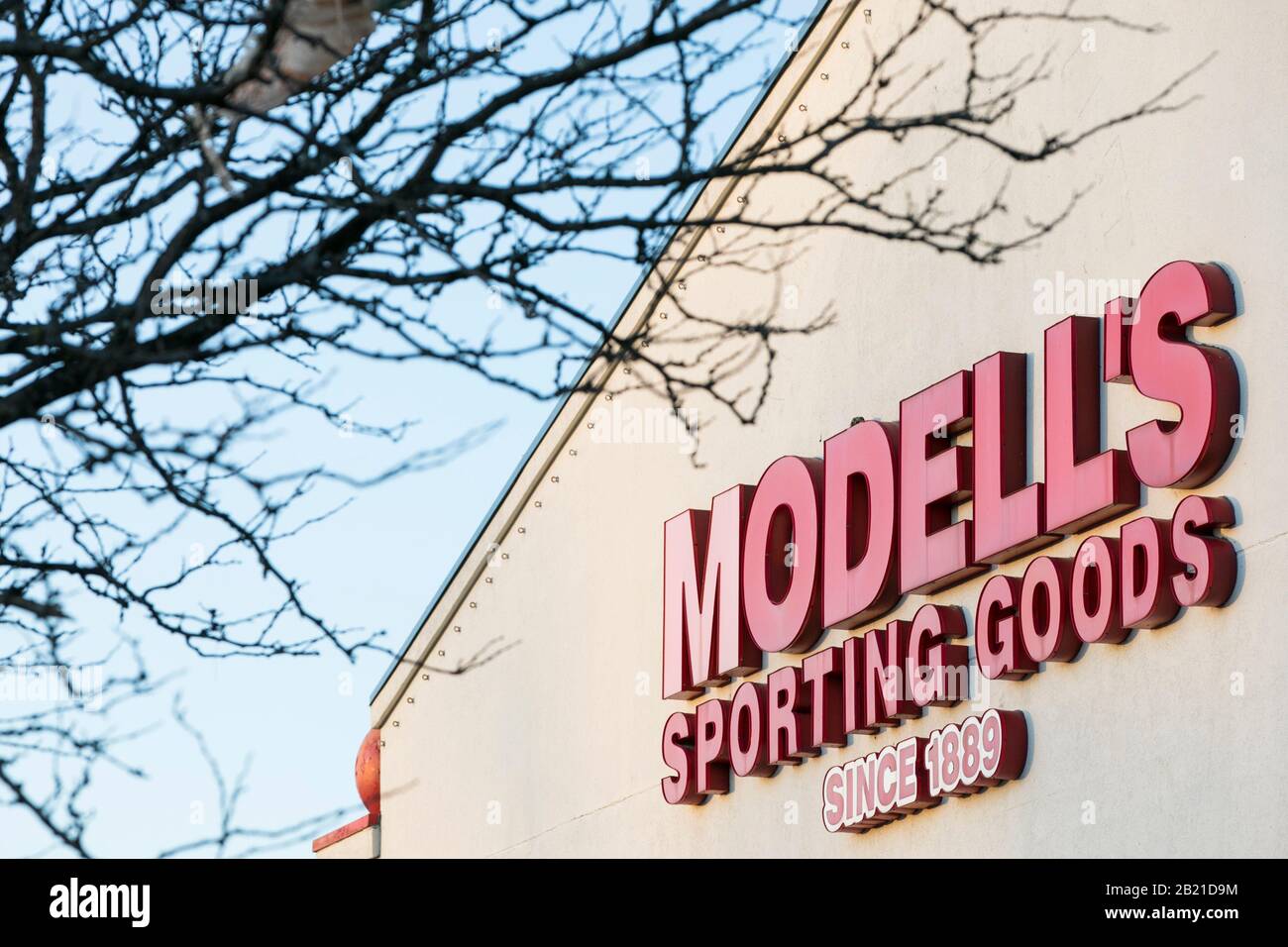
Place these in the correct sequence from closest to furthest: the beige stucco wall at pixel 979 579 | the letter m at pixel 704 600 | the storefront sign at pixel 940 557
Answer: the beige stucco wall at pixel 979 579 → the storefront sign at pixel 940 557 → the letter m at pixel 704 600

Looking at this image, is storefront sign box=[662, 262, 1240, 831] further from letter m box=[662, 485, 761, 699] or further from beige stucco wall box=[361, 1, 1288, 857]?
beige stucco wall box=[361, 1, 1288, 857]

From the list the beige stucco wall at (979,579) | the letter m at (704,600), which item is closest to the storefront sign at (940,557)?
the letter m at (704,600)

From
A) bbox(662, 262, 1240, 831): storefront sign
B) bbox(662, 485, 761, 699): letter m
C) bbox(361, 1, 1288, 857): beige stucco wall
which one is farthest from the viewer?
bbox(662, 485, 761, 699): letter m

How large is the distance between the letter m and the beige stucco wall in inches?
11.2

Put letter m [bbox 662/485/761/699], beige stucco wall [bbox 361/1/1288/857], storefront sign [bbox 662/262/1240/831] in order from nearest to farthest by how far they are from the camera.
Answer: beige stucco wall [bbox 361/1/1288/857] → storefront sign [bbox 662/262/1240/831] → letter m [bbox 662/485/761/699]

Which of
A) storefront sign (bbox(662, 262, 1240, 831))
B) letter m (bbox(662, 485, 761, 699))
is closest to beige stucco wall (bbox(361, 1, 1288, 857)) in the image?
storefront sign (bbox(662, 262, 1240, 831))

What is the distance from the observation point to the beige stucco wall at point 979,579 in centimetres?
963

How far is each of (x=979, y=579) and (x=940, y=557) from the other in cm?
31

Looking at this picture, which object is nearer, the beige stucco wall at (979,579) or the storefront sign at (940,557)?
the beige stucco wall at (979,579)

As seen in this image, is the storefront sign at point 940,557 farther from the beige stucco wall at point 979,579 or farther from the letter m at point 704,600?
the beige stucco wall at point 979,579

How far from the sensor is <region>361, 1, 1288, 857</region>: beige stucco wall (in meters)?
9.63

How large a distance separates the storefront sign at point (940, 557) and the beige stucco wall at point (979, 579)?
0.49 ft

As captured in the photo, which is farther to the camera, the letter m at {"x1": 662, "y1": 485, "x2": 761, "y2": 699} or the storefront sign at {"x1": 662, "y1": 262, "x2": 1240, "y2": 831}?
the letter m at {"x1": 662, "y1": 485, "x2": 761, "y2": 699}

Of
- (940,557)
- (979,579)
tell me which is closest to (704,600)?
(940,557)
